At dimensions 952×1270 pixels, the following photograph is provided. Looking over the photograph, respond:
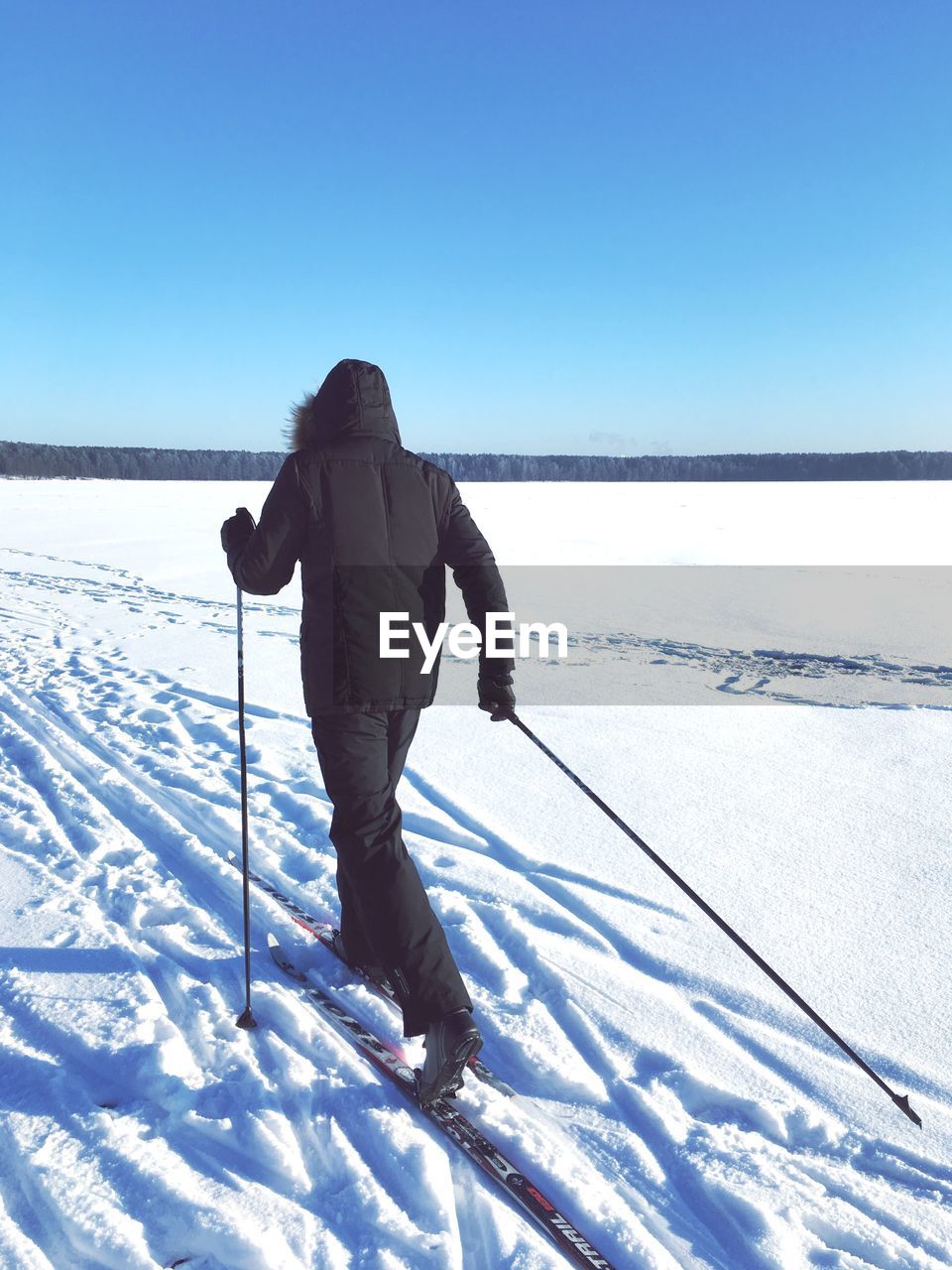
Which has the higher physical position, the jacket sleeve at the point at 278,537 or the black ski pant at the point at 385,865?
the jacket sleeve at the point at 278,537

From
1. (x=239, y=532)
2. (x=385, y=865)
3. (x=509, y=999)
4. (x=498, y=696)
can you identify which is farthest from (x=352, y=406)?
(x=509, y=999)

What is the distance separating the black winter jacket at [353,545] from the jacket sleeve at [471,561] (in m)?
0.08

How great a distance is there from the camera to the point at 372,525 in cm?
229

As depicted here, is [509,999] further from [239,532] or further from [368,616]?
[239,532]

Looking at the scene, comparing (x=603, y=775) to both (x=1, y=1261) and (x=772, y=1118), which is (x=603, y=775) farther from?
(x=1, y=1261)

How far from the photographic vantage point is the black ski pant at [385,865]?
86.9 inches

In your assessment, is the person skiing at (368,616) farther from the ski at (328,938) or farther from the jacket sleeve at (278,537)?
the ski at (328,938)

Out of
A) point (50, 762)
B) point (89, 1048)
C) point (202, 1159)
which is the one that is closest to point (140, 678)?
point (50, 762)

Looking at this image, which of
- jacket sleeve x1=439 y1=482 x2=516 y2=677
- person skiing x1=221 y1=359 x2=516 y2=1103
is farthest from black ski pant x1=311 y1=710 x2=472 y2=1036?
jacket sleeve x1=439 y1=482 x2=516 y2=677

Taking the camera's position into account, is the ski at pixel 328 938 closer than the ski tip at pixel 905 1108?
No

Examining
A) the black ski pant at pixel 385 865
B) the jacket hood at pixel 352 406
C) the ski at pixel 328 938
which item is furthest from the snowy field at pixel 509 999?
the jacket hood at pixel 352 406

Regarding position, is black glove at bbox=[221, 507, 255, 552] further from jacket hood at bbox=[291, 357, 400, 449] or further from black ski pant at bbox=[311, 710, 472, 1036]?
black ski pant at bbox=[311, 710, 472, 1036]

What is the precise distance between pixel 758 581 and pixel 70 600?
9616 millimetres

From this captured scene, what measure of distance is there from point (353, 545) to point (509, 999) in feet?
4.93
